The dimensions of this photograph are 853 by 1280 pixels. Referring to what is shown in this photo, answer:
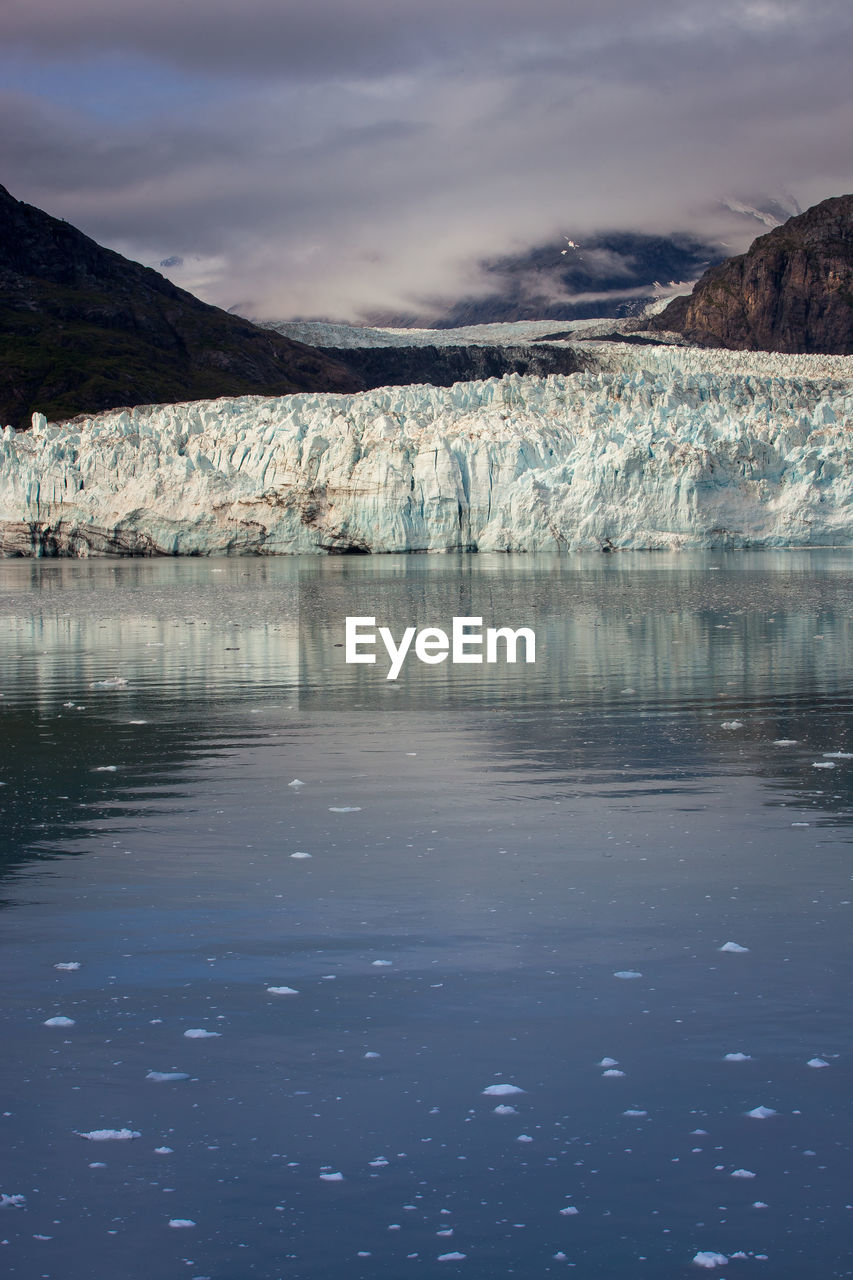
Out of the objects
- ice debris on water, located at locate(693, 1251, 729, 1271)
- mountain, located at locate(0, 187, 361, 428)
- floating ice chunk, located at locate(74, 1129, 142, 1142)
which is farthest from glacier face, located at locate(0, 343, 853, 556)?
mountain, located at locate(0, 187, 361, 428)

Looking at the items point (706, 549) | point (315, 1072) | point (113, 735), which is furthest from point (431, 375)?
point (315, 1072)

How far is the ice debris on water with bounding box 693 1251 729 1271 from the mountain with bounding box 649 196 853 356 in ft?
484

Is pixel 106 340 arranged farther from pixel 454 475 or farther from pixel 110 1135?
pixel 110 1135

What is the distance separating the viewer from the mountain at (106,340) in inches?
3942

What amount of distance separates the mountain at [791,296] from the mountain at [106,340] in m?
52.0

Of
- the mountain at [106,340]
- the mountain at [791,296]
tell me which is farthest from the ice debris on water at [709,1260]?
the mountain at [791,296]

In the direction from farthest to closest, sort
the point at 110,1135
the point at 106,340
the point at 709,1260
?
the point at 106,340 → the point at 110,1135 → the point at 709,1260

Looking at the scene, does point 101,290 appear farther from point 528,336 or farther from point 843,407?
point 843,407

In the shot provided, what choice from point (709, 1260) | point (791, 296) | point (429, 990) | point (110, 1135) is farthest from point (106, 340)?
point (709, 1260)

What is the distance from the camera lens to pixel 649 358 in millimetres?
66875

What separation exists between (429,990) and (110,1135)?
1331 mm

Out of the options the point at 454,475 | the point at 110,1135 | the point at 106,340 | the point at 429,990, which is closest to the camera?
the point at 110,1135

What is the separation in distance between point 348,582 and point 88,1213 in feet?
95.2

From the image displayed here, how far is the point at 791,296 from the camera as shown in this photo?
151 metres
